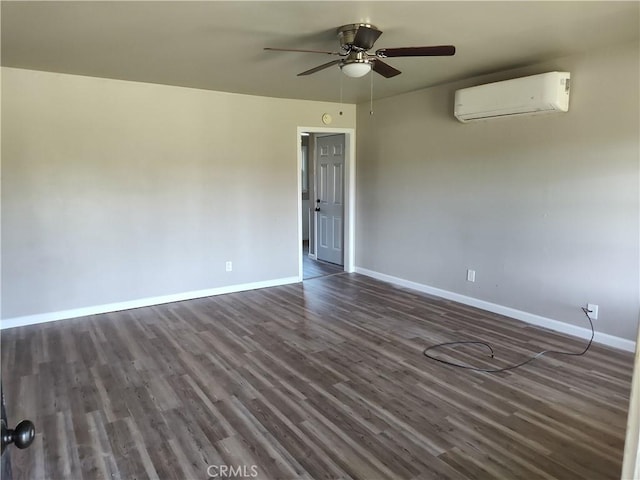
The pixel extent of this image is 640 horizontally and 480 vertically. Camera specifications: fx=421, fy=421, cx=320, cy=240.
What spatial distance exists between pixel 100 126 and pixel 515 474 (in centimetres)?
460

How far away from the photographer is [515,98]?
3.85 metres

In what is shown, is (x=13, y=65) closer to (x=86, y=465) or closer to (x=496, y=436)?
(x=86, y=465)

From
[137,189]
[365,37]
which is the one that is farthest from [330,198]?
[365,37]

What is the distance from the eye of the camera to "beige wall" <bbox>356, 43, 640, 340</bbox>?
3.49 meters

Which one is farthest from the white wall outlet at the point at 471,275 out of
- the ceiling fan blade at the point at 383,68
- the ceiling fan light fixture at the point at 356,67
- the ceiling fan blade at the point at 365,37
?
the ceiling fan blade at the point at 365,37

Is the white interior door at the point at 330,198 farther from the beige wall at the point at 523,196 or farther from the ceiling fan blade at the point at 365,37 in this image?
the ceiling fan blade at the point at 365,37

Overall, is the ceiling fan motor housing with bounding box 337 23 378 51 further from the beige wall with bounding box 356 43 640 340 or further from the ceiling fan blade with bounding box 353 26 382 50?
the beige wall with bounding box 356 43 640 340

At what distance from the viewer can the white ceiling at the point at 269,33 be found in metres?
2.56

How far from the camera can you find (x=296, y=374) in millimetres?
3189

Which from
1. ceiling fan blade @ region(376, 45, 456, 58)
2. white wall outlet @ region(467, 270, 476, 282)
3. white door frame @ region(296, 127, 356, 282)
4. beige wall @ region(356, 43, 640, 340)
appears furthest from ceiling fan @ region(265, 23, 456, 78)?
white door frame @ region(296, 127, 356, 282)

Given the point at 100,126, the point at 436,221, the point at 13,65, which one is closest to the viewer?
the point at 13,65

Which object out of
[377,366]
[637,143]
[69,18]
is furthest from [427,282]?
[69,18]

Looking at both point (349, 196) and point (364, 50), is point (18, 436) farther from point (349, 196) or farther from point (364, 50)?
point (349, 196)

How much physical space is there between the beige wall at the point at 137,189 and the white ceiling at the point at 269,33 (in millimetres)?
430
